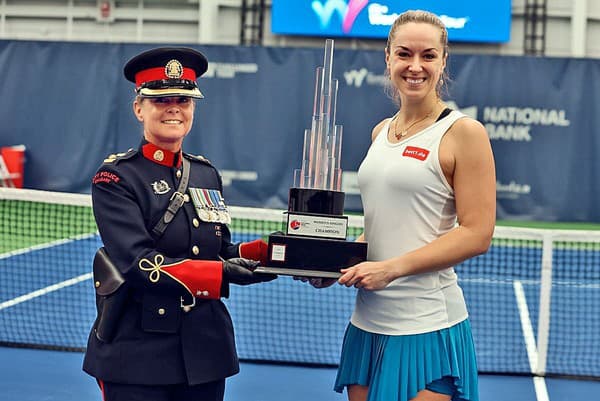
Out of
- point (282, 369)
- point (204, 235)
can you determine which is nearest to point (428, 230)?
point (204, 235)

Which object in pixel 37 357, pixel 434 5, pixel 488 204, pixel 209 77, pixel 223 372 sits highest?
pixel 434 5

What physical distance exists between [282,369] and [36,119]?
9.13 m

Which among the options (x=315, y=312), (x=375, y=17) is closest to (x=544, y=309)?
(x=315, y=312)

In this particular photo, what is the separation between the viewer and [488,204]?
274cm

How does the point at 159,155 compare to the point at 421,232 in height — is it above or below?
above

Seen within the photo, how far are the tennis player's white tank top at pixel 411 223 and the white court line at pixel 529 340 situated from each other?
2.95 metres

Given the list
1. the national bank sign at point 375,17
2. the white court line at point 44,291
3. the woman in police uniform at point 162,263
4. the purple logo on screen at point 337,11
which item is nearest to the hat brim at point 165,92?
the woman in police uniform at point 162,263

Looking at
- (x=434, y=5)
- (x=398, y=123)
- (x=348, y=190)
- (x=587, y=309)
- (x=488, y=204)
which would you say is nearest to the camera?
(x=488, y=204)

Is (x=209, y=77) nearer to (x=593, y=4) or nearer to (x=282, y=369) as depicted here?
(x=593, y=4)

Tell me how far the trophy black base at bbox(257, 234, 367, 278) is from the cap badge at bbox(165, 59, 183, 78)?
1.84 ft

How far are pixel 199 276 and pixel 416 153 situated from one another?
68cm

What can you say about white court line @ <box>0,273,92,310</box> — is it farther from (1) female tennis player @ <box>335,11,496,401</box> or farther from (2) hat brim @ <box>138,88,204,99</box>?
(1) female tennis player @ <box>335,11,496,401</box>

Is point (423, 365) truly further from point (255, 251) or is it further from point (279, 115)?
point (279, 115)

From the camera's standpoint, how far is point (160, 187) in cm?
291
